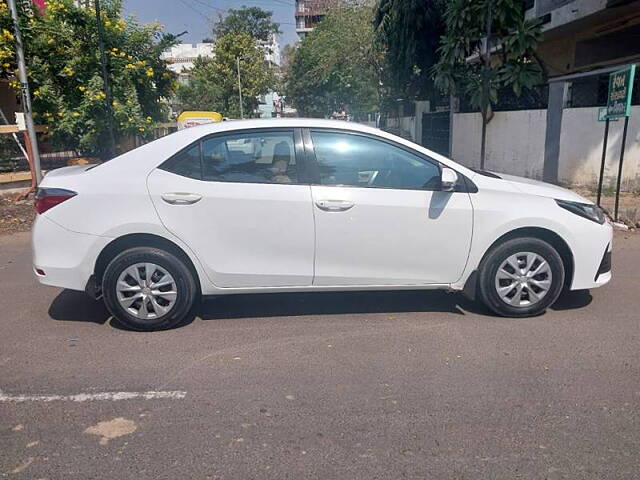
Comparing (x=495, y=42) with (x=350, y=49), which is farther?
(x=350, y=49)

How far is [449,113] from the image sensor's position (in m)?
17.7

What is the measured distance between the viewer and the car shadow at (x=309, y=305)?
16.1ft

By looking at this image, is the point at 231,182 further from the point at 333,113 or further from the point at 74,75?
the point at 333,113

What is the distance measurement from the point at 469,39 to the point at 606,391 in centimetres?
938

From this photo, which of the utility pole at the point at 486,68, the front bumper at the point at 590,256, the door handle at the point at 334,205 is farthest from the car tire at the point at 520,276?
Answer: the utility pole at the point at 486,68

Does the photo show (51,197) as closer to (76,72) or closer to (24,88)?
(24,88)

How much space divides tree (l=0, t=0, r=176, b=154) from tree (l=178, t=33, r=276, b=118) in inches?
1152

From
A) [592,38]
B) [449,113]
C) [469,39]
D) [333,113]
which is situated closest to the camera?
[469,39]

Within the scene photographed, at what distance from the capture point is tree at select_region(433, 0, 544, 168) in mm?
10461

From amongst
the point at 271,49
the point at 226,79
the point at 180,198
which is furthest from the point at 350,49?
the point at 271,49

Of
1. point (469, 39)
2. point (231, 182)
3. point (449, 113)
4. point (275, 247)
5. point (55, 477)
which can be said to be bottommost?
point (55, 477)

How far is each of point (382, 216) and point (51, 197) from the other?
8.73 feet

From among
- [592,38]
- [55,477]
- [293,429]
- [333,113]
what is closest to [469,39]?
[592,38]

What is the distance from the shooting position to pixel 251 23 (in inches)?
2977
